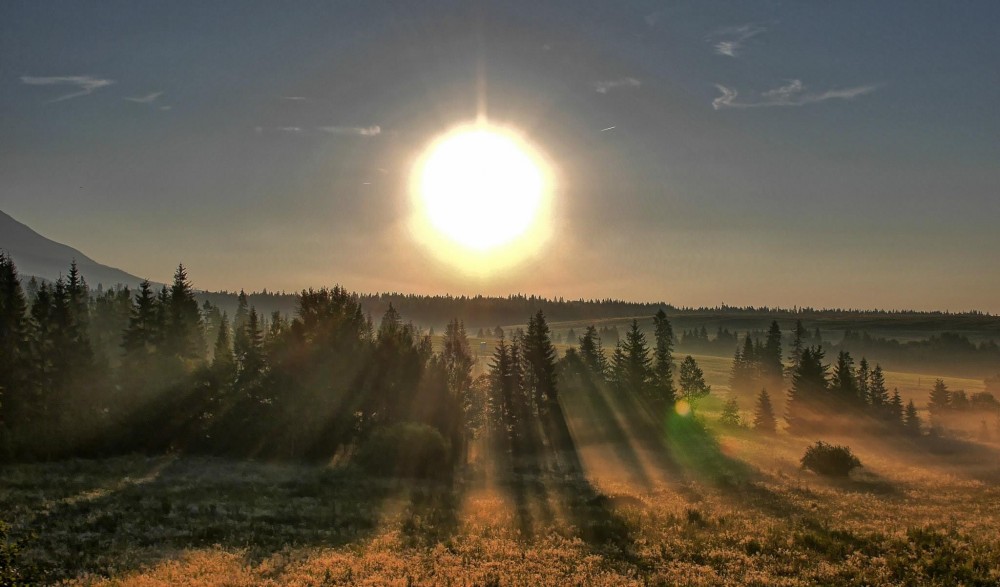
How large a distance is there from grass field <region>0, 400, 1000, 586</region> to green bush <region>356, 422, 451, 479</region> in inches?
106

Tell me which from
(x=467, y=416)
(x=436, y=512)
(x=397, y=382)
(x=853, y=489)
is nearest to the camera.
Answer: (x=436, y=512)

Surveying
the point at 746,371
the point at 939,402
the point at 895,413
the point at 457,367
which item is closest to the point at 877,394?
the point at 895,413

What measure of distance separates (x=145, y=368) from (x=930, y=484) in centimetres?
6890

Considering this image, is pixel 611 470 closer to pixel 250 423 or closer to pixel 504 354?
pixel 504 354

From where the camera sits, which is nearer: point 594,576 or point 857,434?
point 594,576

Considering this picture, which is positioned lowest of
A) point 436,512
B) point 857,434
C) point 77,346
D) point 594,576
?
point 857,434

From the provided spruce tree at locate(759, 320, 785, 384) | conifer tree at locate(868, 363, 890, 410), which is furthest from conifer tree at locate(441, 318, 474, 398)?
spruce tree at locate(759, 320, 785, 384)

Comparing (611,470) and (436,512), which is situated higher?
(436,512)

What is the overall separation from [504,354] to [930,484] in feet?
146

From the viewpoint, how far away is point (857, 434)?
81875mm

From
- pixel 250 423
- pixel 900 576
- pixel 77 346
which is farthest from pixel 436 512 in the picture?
pixel 77 346

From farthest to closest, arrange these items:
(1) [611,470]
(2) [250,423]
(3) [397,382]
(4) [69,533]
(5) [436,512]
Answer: (3) [397,382]
(1) [611,470]
(2) [250,423]
(5) [436,512]
(4) [69,533]

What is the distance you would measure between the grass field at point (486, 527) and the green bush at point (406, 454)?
2688mm

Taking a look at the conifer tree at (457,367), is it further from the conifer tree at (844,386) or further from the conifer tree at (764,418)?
the conifer tree at (844,386)
